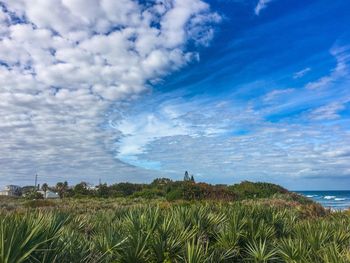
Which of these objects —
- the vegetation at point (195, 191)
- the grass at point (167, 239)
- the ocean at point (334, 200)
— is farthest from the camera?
the ocean at point (334, 200)

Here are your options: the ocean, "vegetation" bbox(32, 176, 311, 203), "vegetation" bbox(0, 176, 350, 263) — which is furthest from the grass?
"vegetation" bbox(32, 176, 311, 203)

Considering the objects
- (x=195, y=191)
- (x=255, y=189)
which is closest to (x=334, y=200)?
(x=255, y=189)

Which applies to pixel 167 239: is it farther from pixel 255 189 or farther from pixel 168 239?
pixel 255 189

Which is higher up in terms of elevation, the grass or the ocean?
the ocean

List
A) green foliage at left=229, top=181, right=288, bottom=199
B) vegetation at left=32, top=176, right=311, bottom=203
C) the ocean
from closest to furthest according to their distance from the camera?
vegetation at left=32, top=176, right=311, bottom=203 → green foliage at left=229, top=181, right=288, bottom=199 → the ocean

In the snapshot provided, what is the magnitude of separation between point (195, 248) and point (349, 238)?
517 cm

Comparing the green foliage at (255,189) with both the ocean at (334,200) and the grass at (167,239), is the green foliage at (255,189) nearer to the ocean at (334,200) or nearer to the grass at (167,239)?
the ocean at (334,200)

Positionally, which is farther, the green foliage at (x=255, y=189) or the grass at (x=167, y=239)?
the green foliage at (x=255, y=189)

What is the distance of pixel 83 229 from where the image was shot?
1060 centimetres

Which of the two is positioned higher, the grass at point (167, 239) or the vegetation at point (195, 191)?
the vegetation at point (195, 191)

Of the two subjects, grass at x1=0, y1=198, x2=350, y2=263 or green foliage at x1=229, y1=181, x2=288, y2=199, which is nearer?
grass at x1=0, y1=198, x2=350, y2=263

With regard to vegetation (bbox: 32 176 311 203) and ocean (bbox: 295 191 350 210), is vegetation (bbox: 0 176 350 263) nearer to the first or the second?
ocean (bbox: 295 191 350 210)

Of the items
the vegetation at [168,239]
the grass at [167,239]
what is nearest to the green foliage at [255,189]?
the vegetation at [168,239]

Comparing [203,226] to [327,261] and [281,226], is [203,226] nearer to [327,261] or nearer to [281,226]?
[281,226]
